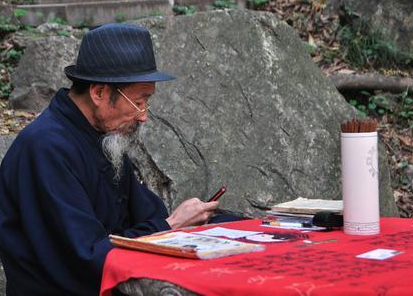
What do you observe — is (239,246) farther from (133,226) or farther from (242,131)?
(242,131)

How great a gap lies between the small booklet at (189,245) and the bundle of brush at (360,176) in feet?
1.36

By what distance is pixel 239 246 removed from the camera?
249cm

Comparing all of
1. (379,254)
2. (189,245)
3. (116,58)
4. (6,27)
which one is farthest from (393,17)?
(189,245)

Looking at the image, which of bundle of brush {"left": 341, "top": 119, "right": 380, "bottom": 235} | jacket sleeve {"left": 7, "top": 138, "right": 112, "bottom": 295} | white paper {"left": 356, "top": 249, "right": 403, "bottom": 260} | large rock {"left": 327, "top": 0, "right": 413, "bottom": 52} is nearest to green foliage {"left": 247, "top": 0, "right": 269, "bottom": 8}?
large rock {"left": 327, "top": 0, "right": 413, "bottom": 52}

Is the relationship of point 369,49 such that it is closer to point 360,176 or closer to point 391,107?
point 391,107

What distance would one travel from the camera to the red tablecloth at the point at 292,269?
6.71ft

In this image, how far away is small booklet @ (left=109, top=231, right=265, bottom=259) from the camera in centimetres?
238

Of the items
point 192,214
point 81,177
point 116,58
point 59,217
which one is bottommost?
point 192,214

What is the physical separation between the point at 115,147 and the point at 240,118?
6.57 ft

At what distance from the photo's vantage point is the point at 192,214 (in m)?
3.31

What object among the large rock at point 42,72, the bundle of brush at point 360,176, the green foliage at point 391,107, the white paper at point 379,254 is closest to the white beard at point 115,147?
the bundle of brush at point 360,176

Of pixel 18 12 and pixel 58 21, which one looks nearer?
pixel 18 12

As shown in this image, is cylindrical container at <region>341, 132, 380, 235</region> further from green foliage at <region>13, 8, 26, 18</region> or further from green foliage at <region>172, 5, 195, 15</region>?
green foliage at <region>13, 8, 26, 18</region>

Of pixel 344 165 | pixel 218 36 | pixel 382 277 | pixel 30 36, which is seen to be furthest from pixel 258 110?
pixel 30 36
